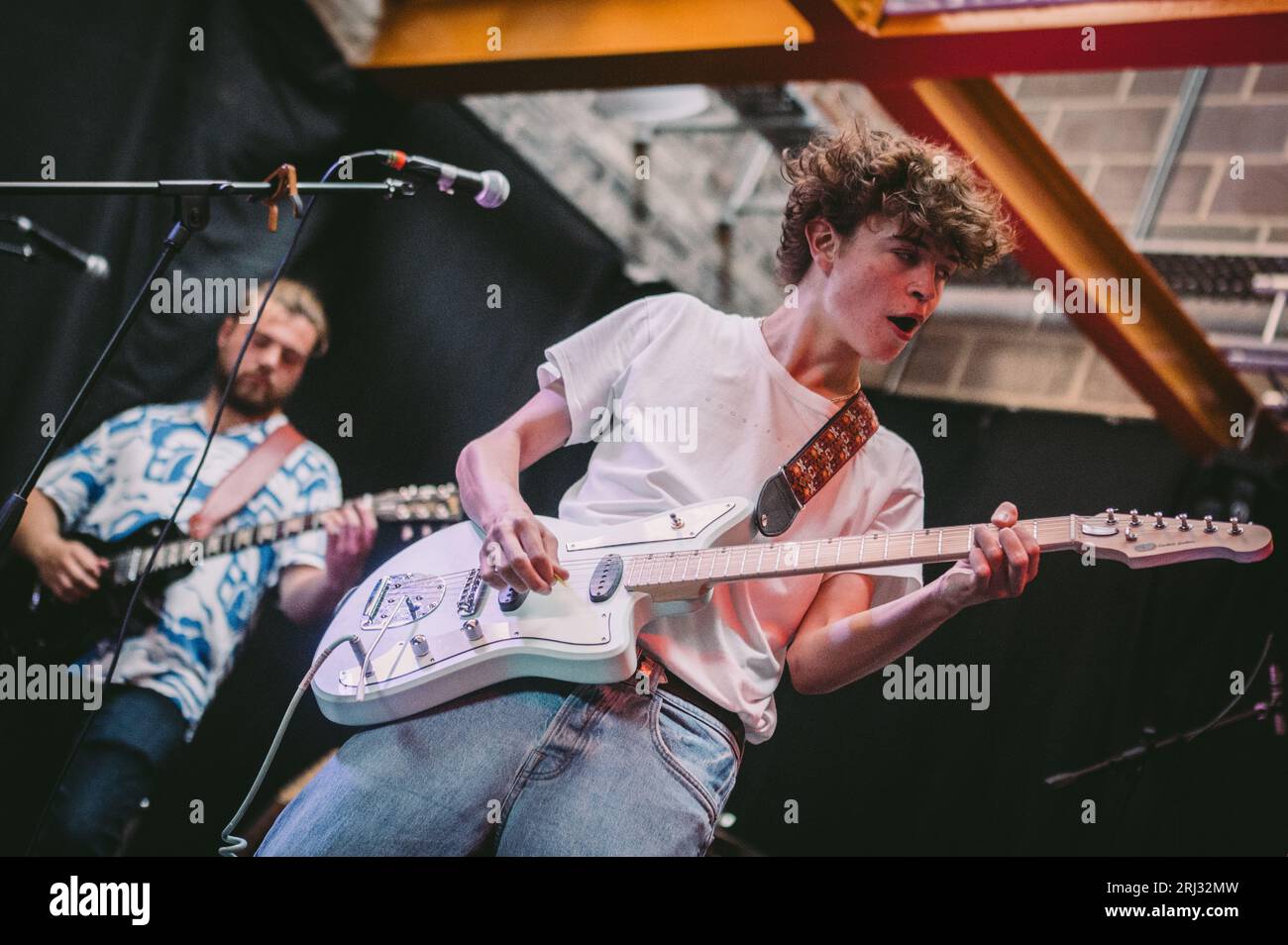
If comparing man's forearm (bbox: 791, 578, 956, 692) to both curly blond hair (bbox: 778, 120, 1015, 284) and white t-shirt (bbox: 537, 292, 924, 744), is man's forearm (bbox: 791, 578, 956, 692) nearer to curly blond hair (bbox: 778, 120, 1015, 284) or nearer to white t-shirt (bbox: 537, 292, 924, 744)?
white t-shirt (bbox: 537, 292, 924, 744)

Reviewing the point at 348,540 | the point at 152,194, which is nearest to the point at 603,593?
the point at 152,194

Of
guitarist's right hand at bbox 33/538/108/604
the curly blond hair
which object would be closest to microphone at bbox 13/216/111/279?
guitarist's right hand at bbox 33/538/108/604

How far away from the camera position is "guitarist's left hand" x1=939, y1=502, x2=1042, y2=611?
1.91 meters

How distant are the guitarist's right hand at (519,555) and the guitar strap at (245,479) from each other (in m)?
1.30

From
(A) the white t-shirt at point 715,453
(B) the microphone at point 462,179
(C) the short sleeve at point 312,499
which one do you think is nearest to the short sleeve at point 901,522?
(A) the white t-shirt at point 715,453

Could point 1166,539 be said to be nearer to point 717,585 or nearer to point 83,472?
point 717,585

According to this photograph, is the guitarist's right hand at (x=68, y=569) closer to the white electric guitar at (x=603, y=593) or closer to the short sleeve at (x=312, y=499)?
the short sleeve at (x=312, y=499)

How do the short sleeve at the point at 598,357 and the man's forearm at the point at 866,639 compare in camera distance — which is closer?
the man's forearm at the point at 866,639

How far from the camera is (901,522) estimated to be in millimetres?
2307

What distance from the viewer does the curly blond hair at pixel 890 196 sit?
227 centimetres

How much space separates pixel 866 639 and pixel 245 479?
186 centimetres

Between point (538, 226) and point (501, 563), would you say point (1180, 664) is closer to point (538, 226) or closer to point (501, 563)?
point (501, 563)

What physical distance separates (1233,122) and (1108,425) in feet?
4.26

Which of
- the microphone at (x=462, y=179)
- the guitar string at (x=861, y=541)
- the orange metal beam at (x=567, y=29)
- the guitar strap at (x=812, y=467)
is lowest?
the guitar string at (x=861, y=541)
